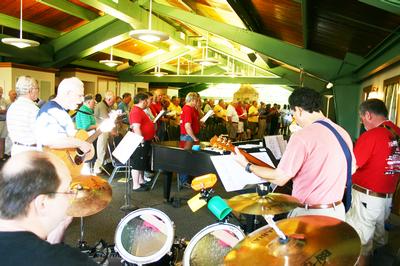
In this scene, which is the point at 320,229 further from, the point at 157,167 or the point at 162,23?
the point at 162,23

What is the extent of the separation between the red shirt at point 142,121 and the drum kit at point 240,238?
2.99 meters

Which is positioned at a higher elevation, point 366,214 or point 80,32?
point 80,32

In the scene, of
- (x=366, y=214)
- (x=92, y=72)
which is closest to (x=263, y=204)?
(x=366, y=214)

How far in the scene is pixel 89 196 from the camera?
2.50 meters

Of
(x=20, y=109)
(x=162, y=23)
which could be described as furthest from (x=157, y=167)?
(x=162, y=23)

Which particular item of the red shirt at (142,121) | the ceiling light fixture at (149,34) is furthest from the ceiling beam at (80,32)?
the red shirt at (142,121)

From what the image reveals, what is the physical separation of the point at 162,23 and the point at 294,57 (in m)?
5.77

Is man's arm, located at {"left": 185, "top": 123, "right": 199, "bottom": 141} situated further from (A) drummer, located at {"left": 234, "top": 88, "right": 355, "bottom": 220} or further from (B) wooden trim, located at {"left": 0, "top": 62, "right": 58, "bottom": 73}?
(B) wooden trim, located at {"left": 0, "top": 62, "right": 58, "bottom": 73}

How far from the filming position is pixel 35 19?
33.0ft

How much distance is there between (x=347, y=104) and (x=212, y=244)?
6.81 m

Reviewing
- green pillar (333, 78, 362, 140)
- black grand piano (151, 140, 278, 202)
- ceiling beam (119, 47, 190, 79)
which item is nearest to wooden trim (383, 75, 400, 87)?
green pillar (333, 78, 362, 140)

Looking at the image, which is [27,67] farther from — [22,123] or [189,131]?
[22,123]

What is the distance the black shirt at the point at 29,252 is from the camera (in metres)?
0.98

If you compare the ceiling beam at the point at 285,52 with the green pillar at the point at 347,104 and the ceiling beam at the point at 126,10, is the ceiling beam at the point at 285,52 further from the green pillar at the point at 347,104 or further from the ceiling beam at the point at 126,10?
the ceiling beam at the point at 126,10
